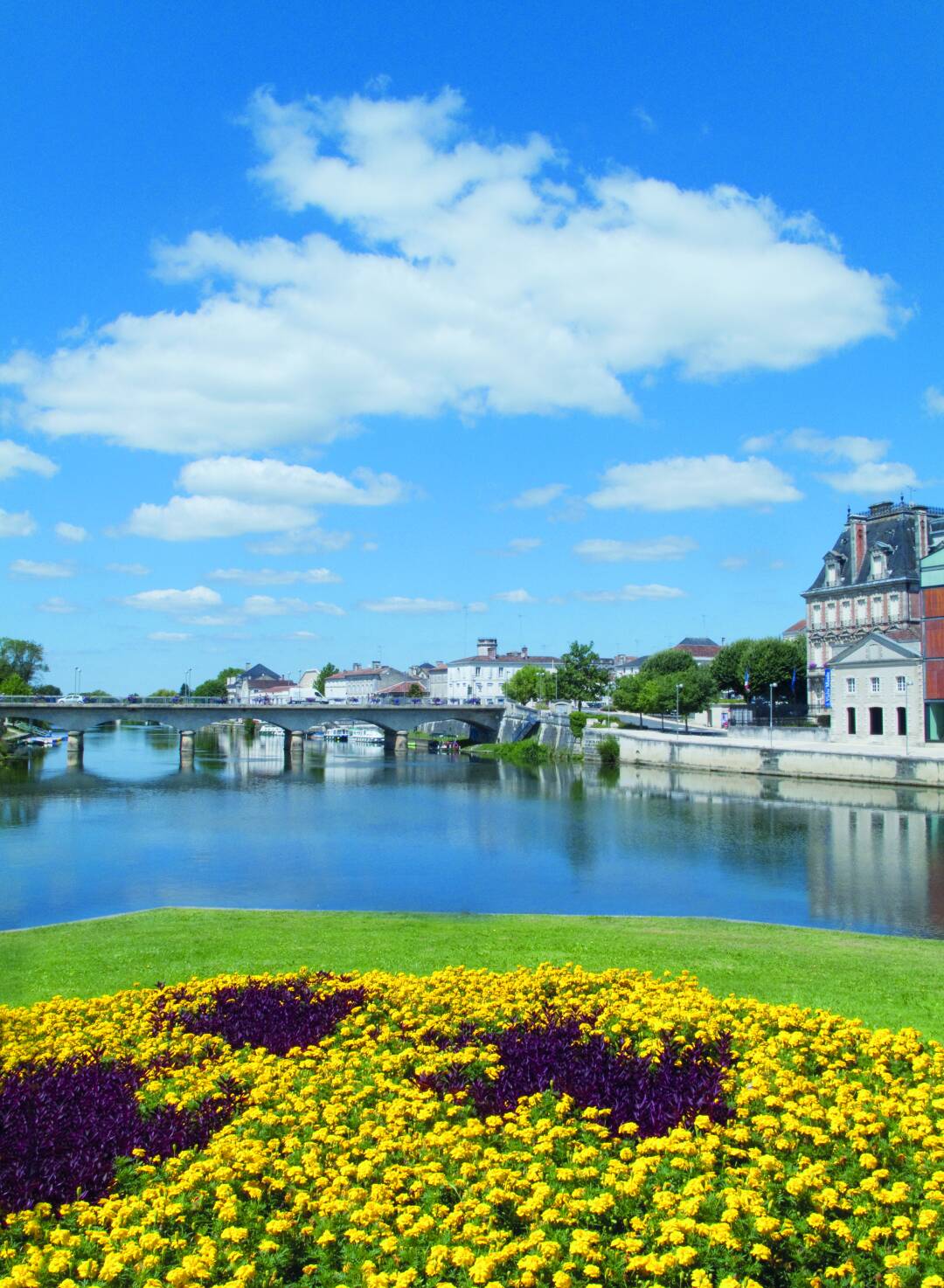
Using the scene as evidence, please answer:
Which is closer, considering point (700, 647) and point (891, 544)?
point (891, 544)

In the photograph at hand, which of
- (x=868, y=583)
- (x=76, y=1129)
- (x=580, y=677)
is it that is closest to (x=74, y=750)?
(x=580, y=677)

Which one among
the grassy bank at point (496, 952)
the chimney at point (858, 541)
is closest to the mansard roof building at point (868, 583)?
the chimney at point (858, 541)

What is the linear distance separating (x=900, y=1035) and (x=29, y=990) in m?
12.8

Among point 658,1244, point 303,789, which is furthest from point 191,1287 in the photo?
point 303,789

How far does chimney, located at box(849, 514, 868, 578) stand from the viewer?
88.6m

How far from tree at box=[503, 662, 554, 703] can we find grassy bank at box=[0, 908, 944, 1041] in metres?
112

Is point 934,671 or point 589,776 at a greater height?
point 934,671

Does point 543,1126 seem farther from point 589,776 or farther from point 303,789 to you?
point 589,776

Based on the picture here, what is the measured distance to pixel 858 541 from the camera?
8888 cm

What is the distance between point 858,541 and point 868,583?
4.91 meters

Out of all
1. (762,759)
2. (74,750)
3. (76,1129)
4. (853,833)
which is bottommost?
(853,833)

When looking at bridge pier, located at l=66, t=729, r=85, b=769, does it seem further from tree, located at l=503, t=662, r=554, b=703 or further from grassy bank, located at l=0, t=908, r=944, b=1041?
grassy bank, located at l=0, t=908, r=944, b=1041

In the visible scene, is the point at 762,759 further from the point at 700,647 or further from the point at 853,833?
the point at 700,647

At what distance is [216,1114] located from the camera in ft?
29.9
